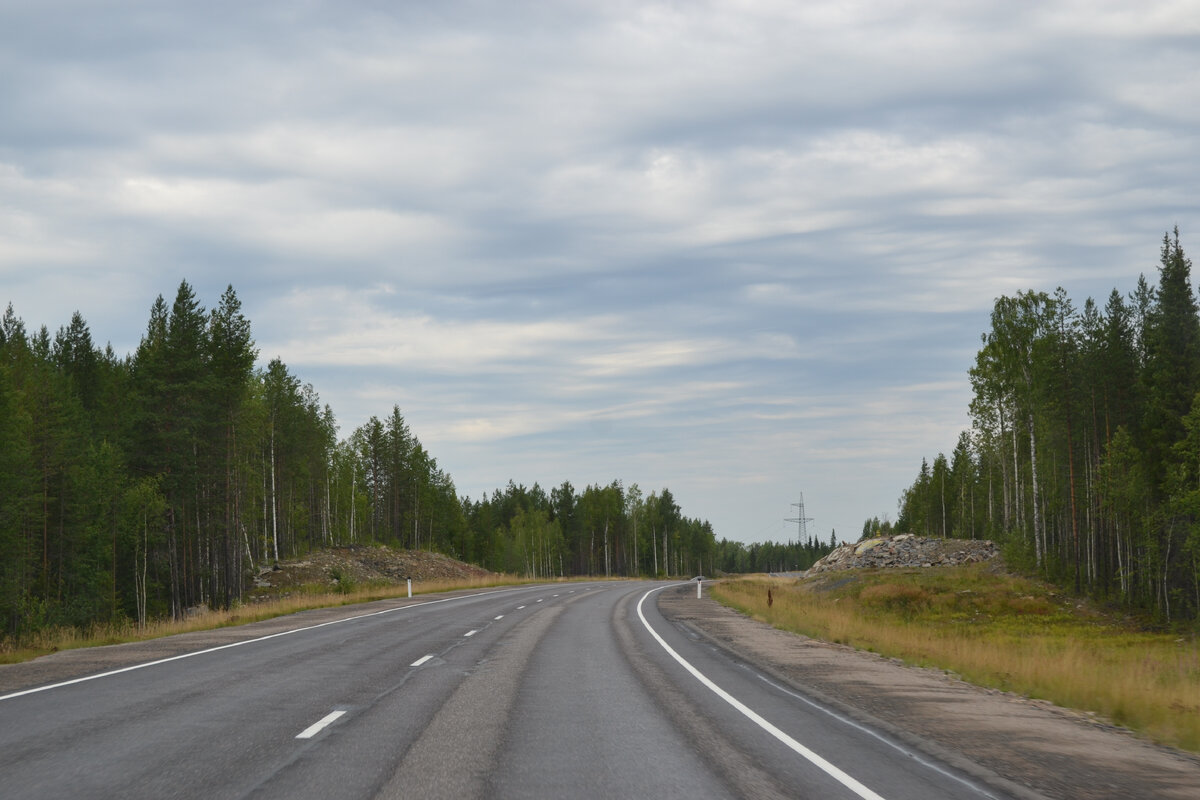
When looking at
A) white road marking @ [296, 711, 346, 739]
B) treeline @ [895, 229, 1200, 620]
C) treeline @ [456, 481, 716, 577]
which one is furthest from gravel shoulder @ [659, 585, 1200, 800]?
treeline @ [456, 481, 716, 577]

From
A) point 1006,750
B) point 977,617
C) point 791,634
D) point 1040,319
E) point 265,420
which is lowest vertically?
point 977,617

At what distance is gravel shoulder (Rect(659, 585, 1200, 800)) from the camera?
693 cm

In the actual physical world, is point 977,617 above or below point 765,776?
below

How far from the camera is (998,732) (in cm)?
911

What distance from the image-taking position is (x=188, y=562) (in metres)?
54.7

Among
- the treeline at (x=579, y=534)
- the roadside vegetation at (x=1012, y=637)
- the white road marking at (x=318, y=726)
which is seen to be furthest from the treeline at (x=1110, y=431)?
the treeline at (x=579, y=534)

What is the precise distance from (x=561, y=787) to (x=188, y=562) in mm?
54702

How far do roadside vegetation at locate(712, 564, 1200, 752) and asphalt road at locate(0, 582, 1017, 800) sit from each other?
12.3ft

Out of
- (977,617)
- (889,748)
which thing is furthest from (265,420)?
(889,748)

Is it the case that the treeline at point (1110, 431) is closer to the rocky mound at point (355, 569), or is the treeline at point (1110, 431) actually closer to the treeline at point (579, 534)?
the rocky mound at point (355, 569)

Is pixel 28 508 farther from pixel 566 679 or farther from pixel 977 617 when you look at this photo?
pixel 977 617

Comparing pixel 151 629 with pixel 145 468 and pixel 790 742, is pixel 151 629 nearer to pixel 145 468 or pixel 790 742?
pixel 790 742

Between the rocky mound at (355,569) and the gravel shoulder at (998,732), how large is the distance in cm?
3765

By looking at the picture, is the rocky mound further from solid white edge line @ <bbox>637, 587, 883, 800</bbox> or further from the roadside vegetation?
solid white edge line @ <bbox>637, 587, 883, 800</bbox>
